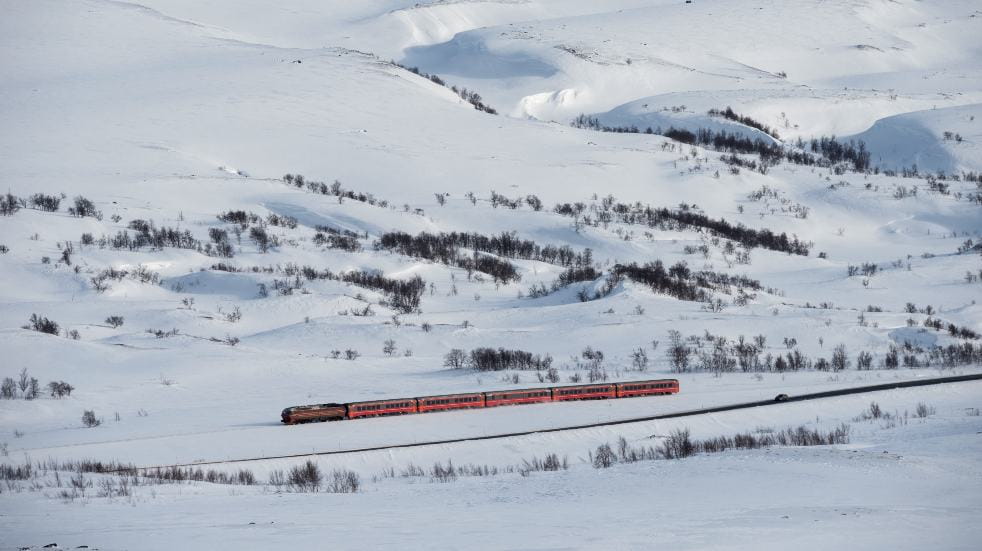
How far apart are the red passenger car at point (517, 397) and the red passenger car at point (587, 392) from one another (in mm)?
604

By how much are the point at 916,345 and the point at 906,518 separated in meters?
35.4

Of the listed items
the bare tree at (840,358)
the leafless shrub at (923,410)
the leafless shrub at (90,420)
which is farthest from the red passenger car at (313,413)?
the bare tree at (840,358)

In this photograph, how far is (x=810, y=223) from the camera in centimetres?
8469

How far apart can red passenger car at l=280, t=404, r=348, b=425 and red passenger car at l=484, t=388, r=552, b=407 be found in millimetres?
4926

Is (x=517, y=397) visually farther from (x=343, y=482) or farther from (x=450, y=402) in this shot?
(x=343, y=482)

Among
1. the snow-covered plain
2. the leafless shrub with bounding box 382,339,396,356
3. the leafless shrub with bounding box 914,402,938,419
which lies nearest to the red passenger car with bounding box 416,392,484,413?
the snow-covered plain

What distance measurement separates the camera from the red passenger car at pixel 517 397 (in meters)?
34.7

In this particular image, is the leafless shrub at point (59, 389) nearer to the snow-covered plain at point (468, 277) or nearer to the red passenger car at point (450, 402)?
the snow-covered plain at point (468, 277)

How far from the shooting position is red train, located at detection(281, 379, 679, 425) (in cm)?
3225

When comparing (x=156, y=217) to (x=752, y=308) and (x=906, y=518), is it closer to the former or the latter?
(x=752, y=308)

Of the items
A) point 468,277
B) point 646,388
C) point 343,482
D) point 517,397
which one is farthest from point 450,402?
point 468,277

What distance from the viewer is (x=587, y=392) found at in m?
35.9

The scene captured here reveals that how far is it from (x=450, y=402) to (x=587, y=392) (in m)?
5.03

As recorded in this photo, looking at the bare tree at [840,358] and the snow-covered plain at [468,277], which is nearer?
the snow-covered plain at [468,277]
